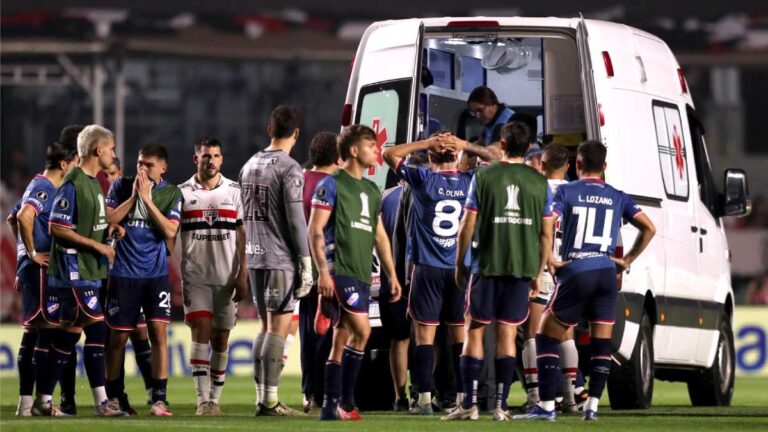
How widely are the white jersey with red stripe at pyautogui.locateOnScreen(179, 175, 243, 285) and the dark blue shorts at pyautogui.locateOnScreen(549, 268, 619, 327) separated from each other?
7.59ft

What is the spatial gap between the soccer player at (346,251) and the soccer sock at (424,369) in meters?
0.79

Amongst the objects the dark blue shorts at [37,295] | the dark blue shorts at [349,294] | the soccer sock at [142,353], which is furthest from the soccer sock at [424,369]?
the soccer sock at [142,353]

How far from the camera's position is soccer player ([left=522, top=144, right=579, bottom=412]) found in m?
11.5

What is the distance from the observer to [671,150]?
41.9 feet

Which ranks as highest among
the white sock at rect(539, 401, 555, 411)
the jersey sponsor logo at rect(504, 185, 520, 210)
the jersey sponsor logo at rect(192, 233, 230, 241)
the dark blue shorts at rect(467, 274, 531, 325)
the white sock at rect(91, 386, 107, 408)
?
the jersey sponsor logo at rect(504, 185, 520, 210)

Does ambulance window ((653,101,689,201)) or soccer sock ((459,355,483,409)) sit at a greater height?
ambulance window ((653,101,689,201))

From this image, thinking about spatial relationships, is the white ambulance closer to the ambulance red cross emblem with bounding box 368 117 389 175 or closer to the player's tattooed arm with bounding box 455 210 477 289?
the ambulance red cross emblem with bounding box 368 117 389 175

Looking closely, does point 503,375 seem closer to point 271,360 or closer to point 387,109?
point 271,360

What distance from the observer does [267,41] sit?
91.2 ft

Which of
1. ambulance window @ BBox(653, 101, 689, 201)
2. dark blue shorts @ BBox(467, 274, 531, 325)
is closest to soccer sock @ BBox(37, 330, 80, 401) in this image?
dark blue shorts @ BBox(467, 274, 531, 325)

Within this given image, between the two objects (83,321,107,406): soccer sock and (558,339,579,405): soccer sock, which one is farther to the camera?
(83,321,107,406): soccer sock

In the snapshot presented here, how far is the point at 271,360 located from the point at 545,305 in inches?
78.6

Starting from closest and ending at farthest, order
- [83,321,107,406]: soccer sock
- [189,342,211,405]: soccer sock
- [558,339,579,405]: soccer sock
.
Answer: [558,339,579,405]: soccer sock, [83,321,107,406]: soccer sock, [189,342,211,405]: soccer sock

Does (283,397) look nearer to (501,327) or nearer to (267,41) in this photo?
(501,327)
